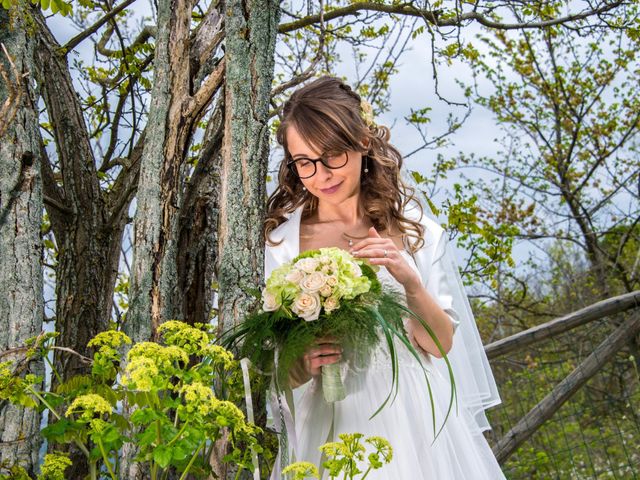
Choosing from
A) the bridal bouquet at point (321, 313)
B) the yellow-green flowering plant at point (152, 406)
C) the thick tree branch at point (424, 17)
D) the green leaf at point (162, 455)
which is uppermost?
the thick tree branch at point (424, 17)

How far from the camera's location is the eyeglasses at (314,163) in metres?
2.31

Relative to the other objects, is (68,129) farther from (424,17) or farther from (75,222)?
(424,17)

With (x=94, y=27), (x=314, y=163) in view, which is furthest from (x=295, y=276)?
(x=94, y=27)

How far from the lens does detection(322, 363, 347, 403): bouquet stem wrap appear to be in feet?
6.66

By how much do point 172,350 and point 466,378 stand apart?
4.01ft

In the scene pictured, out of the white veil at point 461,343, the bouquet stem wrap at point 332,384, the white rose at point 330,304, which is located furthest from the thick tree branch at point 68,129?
the white rose at point 330,304

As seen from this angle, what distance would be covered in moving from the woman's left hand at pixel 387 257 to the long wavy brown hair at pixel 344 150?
37 centimetres

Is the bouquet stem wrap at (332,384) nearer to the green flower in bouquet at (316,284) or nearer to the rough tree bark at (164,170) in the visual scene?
the green flower in bouquet at (316,284)

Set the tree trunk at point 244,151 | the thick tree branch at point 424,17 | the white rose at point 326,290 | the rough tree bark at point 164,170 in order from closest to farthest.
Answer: the white rose at point 326,290
the tree trunk at point 244,151
the rough tree bark at point 164,170
the thick tree branch at point 424,17

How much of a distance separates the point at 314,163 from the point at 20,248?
949 millimetres

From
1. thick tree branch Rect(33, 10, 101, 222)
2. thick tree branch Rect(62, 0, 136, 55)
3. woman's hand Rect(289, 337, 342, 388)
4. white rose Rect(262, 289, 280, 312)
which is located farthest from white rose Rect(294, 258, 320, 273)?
thick tree branch Rect(62, 0, 136, 55)

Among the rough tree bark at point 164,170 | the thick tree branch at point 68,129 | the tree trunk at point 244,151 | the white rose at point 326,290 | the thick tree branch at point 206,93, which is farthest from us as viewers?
the thick tree branch at point 68,129

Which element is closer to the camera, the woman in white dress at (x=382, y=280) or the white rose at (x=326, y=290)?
the white rose at (x=326, y=290)

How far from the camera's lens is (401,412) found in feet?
7.25
